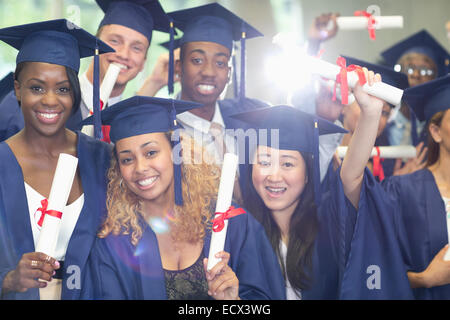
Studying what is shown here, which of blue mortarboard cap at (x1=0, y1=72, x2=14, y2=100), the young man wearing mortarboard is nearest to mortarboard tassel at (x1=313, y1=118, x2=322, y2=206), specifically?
the young man wearing mortarboard

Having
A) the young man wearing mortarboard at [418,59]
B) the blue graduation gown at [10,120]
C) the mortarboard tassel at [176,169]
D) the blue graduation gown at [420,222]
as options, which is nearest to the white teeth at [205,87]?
the mortarboard tassel at [176,169]

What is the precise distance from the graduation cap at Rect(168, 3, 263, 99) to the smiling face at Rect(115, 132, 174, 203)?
0.54m

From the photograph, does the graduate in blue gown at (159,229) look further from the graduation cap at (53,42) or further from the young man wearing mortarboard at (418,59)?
the young man wearing mortarboard at (418,59)

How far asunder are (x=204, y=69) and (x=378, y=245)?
41.8 inches

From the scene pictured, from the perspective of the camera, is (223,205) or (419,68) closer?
(223,205)

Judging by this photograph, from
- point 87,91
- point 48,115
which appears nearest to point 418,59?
point 87,91

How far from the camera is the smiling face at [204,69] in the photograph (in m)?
2.22

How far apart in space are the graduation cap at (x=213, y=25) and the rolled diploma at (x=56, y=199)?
2.76 ft

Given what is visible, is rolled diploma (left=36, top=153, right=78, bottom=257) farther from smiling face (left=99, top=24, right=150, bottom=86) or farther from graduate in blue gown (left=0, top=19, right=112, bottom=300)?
smiling face (left=99, top=24, right=150, bottom=86)

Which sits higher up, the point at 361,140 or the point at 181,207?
the point at 361,140

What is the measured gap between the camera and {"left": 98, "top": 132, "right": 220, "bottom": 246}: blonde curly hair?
1.83 metres

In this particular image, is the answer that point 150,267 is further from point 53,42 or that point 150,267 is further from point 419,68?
point 419,68

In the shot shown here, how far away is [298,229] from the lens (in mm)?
1970

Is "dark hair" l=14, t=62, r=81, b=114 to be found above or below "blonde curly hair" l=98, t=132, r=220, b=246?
above
